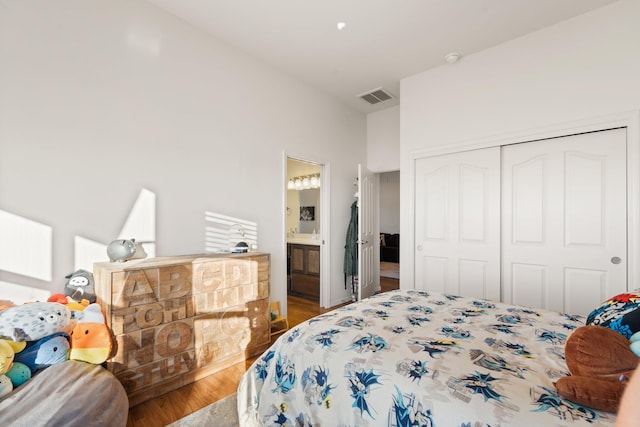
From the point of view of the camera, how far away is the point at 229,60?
2.98m

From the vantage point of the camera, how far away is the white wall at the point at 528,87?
2404 mm

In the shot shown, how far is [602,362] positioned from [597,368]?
0.09 feet

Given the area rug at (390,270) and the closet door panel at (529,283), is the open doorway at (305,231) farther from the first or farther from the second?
the closet door panel at (529,283)

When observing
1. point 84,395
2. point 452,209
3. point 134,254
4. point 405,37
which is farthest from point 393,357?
point 405,37

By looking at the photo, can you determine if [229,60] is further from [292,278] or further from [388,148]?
[292,278]

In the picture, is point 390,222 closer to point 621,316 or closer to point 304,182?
point 304,182

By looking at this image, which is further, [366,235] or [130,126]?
[366,235]

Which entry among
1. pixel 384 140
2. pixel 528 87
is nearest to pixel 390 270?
pixel 384 140

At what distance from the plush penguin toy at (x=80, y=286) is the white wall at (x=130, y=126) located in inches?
3.1

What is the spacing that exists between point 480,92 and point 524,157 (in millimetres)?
812

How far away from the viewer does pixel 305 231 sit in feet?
Result: 18.3

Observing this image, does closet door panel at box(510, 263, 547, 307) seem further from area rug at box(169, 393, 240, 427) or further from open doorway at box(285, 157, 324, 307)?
area rug at box(169, 393, 240, 427)

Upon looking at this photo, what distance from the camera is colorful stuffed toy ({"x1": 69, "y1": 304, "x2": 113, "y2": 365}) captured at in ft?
5.70

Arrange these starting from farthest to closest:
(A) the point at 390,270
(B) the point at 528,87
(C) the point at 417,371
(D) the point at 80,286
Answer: (A) the point at 390,270, (B) the point at 528,87, (D) the point at 80,286, (C) the point at 417,371
